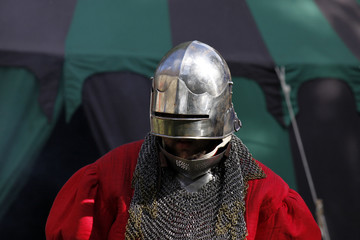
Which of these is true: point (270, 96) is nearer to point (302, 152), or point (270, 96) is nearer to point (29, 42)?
point (302, 152)

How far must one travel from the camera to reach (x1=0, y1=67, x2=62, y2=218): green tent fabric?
3734 millimetres

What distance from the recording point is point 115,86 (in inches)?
150

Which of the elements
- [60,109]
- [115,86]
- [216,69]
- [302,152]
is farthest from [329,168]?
[216,69]

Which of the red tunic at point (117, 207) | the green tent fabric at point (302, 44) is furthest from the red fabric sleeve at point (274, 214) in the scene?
the green tent fabric at point (302, 44)

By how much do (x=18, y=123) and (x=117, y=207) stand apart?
66.1 inches

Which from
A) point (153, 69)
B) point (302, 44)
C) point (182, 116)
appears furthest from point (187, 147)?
point (302, 44)

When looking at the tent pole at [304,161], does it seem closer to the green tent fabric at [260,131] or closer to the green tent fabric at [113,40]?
the green tent fabric at [260,131]

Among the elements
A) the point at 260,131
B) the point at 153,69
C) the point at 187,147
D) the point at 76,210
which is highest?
the point at 187,147

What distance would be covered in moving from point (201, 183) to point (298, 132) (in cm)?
179

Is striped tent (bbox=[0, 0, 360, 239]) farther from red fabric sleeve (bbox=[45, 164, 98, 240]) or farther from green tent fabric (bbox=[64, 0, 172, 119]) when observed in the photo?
red fabric sleeve (bbox=[45, 164, 98, 240])

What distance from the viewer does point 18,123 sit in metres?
3.79

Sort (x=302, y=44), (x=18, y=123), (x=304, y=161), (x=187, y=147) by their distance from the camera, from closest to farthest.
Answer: (x=187, y=147) → (x=18, y=123) → (x=304, y=161) → (x=302, y=44)

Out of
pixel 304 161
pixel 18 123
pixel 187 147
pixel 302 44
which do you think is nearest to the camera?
pixel 187 147

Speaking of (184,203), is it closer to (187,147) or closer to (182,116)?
(187,147)
